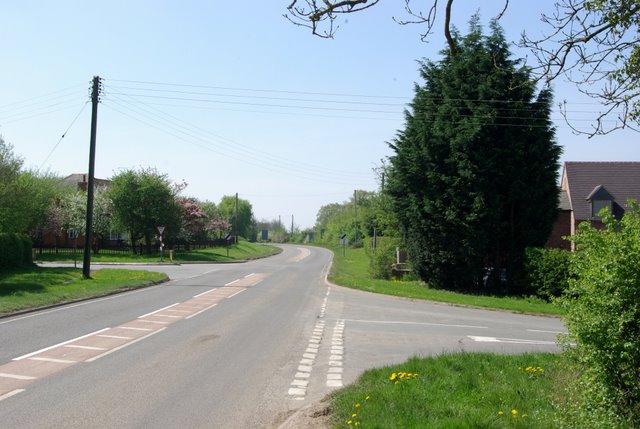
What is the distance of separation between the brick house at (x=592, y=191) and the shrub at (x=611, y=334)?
132 feet

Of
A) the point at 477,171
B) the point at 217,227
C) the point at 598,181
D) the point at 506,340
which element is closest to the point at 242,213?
the point at 217,227

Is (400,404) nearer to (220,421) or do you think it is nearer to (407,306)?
(220,421)

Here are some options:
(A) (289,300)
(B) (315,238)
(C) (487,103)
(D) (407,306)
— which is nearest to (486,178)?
(C) (487,103)

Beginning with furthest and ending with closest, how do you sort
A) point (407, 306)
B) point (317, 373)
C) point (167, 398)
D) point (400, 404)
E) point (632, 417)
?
point (407, 306), point (317, 373), point (167, 398), point (400, 404), point (632, 417)

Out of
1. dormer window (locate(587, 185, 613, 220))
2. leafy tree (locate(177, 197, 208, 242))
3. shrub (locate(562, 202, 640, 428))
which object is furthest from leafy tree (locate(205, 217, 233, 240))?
shrub (locate(562, 202, 640, 428))

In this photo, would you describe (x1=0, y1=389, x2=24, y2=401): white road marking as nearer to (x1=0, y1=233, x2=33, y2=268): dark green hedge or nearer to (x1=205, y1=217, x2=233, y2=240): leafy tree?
(x1=0, y1=233, x2=33, y2=268): dark green hedge

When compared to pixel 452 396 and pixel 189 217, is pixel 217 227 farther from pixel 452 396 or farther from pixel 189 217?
pixel 452 396

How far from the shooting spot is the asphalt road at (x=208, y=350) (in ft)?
25.0

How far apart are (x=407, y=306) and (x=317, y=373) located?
523 inches

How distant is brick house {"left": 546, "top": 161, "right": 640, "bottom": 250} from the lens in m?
45.5

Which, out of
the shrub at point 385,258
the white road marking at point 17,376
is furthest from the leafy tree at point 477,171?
the white road marking at point 17,376

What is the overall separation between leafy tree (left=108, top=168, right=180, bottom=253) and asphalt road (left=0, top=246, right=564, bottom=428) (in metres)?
36.7

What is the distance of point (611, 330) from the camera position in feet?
17.9

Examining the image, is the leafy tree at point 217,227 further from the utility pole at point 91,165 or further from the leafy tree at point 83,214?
the utility pole at point 91,165
